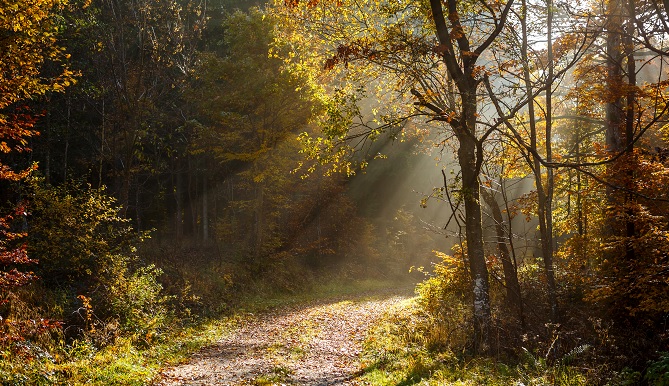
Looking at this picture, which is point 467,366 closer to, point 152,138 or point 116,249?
point 116,249

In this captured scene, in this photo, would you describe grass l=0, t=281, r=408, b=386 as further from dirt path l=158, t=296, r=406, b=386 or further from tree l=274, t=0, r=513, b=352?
tree l=274, t=0, r=513, b=352

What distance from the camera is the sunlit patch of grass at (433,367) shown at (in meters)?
7.95

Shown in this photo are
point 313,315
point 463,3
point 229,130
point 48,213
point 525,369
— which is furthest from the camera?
point 229,130

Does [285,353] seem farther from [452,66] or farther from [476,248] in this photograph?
[452,66]

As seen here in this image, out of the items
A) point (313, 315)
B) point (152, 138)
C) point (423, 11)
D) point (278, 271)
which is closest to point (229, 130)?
point (152, 138)

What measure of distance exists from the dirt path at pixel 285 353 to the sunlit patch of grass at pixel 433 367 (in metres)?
0.51

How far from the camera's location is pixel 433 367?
885 centimetres

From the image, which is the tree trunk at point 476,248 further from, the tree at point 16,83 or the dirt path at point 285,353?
the tree at point 16,83

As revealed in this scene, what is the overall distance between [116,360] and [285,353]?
3.58m

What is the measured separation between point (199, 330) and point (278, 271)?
408 inches

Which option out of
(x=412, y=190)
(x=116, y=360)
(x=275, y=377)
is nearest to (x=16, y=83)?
(x=116, y=360)

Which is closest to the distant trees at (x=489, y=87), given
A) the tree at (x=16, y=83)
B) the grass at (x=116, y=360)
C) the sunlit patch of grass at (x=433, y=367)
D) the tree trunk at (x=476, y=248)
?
the tree trunk at (x=476, y=248)

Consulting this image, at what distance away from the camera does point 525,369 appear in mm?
8750

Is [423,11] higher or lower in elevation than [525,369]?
higher
